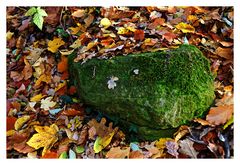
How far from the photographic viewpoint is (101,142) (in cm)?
339

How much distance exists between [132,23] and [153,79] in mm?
876

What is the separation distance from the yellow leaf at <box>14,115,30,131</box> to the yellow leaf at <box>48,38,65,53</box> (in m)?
0.80

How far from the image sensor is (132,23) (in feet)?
12.8

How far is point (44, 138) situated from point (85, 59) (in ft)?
2.66

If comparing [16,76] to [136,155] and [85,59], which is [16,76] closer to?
[85,59]

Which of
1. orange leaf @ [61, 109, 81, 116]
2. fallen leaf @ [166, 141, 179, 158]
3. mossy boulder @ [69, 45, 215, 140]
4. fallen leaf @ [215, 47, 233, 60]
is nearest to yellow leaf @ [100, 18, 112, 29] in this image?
mossy boulder @ [69, 45, 215, 140]

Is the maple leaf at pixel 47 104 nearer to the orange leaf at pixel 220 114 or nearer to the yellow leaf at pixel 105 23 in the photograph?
the yellow leaf at pixel 105 23

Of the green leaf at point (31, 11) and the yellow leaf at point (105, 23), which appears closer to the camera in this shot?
the yellow leaf at point (105, 23)

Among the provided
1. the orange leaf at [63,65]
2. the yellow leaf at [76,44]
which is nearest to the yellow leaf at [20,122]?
the orange leaf at [63,65]

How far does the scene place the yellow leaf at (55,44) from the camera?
13.5 ft

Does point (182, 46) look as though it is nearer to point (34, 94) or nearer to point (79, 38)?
point (79, 38)

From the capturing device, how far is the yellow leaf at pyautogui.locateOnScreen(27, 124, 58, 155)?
3.47 metres

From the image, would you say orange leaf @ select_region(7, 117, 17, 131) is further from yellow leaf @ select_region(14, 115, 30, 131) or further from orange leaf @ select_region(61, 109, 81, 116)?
orange leaf @ select_region(61, 109, 81, 116)

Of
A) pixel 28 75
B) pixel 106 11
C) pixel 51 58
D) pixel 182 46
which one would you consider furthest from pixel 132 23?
pixel 28 75
